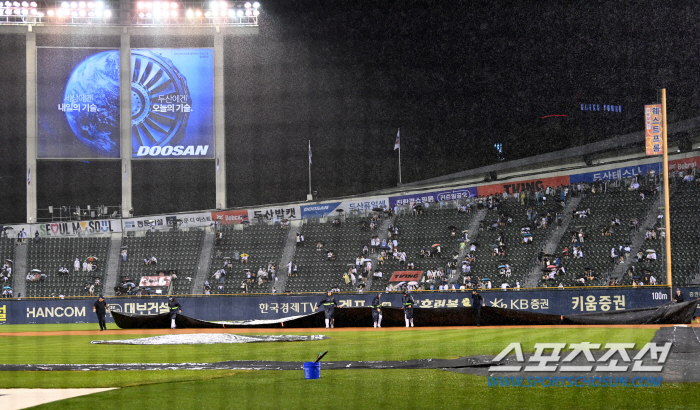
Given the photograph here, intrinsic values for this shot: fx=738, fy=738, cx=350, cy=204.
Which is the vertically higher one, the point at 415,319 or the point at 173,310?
the point at 173,310

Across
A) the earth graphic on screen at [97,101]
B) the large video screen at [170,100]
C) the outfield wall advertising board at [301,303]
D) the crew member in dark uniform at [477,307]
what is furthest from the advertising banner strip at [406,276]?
the earth graphic on screen at [97,101]

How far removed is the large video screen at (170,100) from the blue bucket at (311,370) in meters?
44.1

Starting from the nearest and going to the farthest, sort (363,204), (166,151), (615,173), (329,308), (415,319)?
(329,308)
(415,319)
(615,173)
(363,204)
(166,151)

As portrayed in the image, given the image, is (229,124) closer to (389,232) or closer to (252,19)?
(252,19)

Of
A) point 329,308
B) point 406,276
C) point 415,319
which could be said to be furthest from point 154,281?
point 415,319

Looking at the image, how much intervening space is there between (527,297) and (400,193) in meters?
18.2

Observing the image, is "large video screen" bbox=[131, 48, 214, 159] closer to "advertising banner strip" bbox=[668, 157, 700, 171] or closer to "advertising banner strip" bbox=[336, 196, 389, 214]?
"advertising banner strip" bbox=[336, 196, 389, 214]

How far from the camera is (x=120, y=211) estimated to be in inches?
2226

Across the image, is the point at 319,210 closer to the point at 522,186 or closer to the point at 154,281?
the point at 154,281

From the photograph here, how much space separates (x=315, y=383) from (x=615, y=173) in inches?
1383

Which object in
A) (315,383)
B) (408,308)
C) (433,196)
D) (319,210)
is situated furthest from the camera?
(319,210)

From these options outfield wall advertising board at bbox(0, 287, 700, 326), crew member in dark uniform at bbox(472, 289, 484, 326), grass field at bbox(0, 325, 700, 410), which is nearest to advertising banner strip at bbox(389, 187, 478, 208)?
outfield wall advertising board at bbox(0, 287, 700, 326)

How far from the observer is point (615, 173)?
4350cm

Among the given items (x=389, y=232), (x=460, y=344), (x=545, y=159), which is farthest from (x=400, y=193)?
(x=460, y=344)
